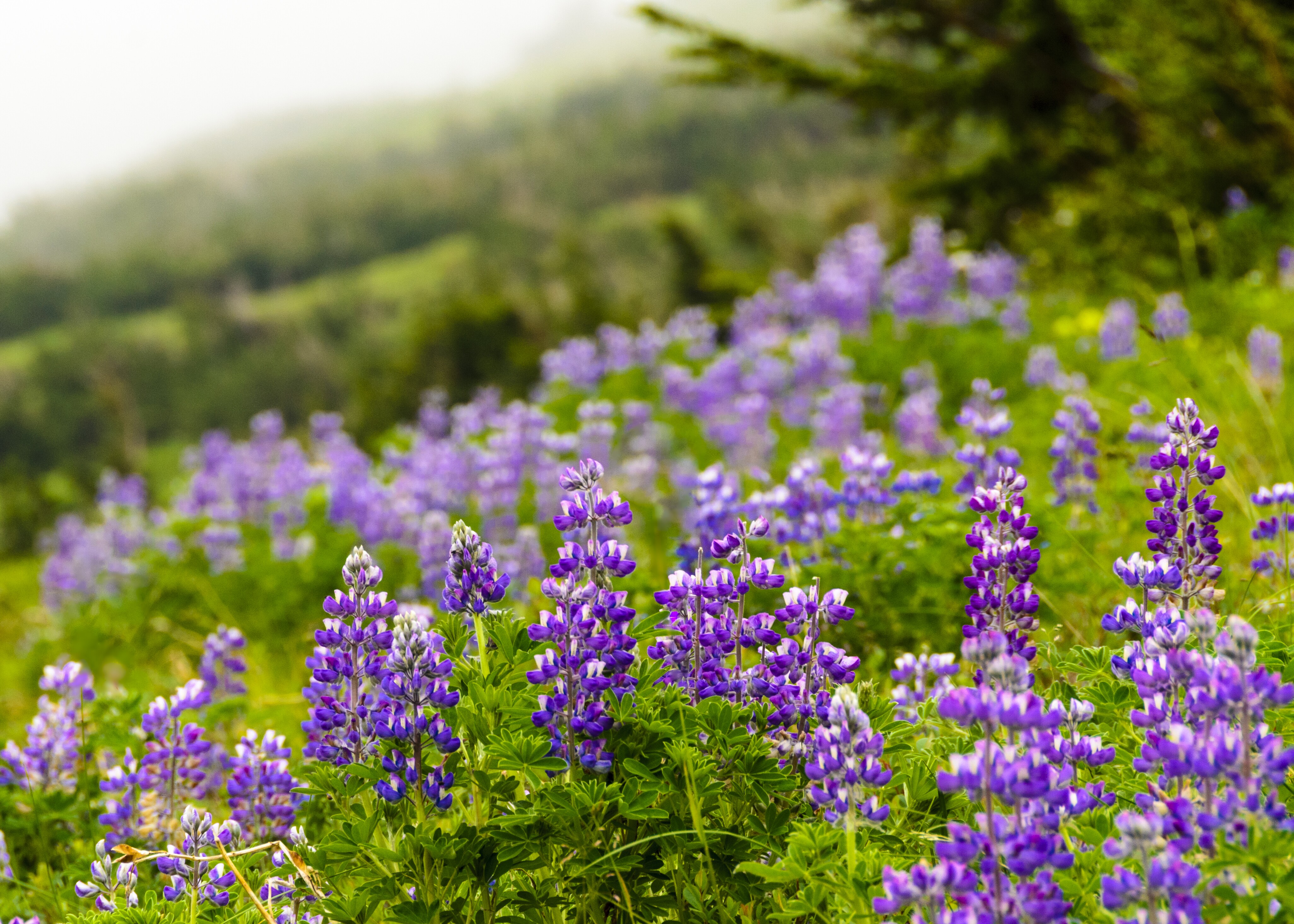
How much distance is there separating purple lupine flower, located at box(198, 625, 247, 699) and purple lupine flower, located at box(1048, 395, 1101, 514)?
3.41 m

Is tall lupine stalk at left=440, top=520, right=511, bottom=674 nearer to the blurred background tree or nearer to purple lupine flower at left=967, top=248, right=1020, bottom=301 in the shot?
the blurred background tree

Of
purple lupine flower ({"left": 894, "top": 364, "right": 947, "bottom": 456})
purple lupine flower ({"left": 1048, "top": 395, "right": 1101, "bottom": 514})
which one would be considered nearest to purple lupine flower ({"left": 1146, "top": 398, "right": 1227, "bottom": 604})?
purple lupine flower ({"left": 1048, "top": 395, "right": 1101, "bottom": 514})

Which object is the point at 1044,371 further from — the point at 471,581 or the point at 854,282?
the point at 471,581

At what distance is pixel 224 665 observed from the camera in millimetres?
4141

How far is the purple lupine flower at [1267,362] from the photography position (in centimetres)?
594

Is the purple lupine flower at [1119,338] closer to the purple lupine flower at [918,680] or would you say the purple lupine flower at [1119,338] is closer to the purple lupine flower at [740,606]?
the purple lupine flower at [918,680]

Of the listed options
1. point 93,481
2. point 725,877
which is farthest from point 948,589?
point 93,481

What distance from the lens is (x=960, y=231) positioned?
1449 cm

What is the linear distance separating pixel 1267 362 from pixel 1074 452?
9.40 ft

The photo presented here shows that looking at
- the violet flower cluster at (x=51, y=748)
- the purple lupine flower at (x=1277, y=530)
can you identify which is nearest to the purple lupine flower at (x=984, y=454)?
the purple lupine flower at (x=1277, y=530)

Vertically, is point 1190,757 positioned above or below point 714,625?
above

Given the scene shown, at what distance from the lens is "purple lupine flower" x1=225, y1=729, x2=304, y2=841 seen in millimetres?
2746

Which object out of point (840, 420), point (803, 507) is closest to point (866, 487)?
point (803, 507)

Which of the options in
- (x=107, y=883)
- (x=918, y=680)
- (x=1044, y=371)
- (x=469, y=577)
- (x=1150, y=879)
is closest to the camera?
(x=1150, y=879)
